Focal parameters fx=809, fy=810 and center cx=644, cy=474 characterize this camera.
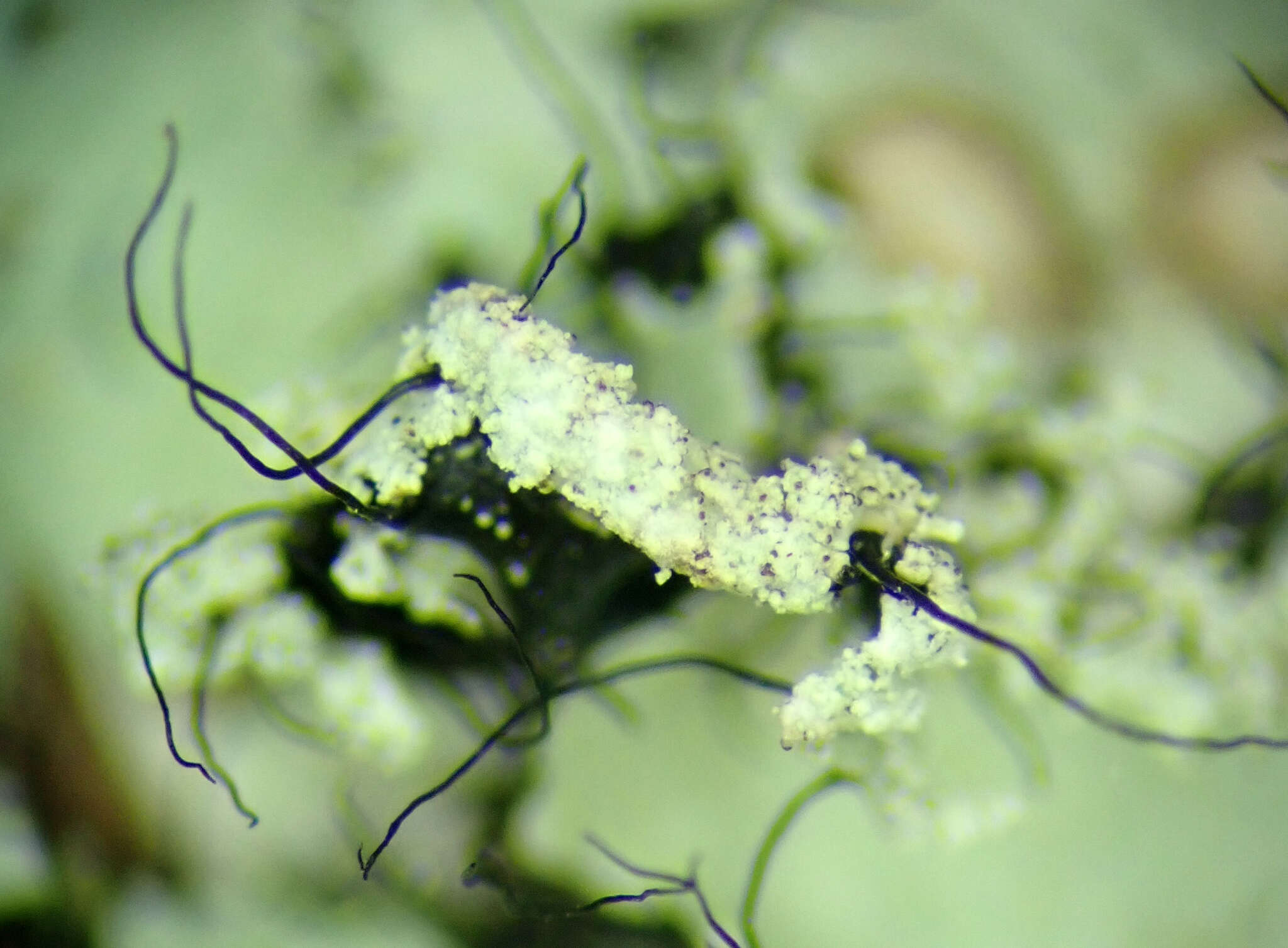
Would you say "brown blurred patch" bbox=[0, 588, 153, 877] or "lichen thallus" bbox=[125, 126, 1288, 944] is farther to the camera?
"brown blurred patch" bbox=[0, 588, 153, 877]

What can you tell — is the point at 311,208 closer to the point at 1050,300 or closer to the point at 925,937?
the point at 1050,300

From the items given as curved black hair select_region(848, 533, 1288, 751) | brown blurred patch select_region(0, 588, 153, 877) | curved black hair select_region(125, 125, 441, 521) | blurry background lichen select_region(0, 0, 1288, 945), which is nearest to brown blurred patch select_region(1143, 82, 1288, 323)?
blurry background lichen select_region(0, 0, 1288, 945)

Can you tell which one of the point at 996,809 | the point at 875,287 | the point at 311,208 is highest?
the point at 875,287

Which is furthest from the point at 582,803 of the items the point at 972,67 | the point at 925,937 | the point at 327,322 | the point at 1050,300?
the point at 972,67

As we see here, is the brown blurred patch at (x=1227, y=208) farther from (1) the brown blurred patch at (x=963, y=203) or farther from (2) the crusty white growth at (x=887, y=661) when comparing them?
(2) the crusty white growth at (x=887, y=661)

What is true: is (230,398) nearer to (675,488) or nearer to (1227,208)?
(675,488)

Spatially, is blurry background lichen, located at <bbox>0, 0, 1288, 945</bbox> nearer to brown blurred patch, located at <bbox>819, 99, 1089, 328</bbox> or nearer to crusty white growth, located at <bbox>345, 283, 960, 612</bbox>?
brown blurred patch, located at <bbox>819, 99, 1089, 328</bbox>
